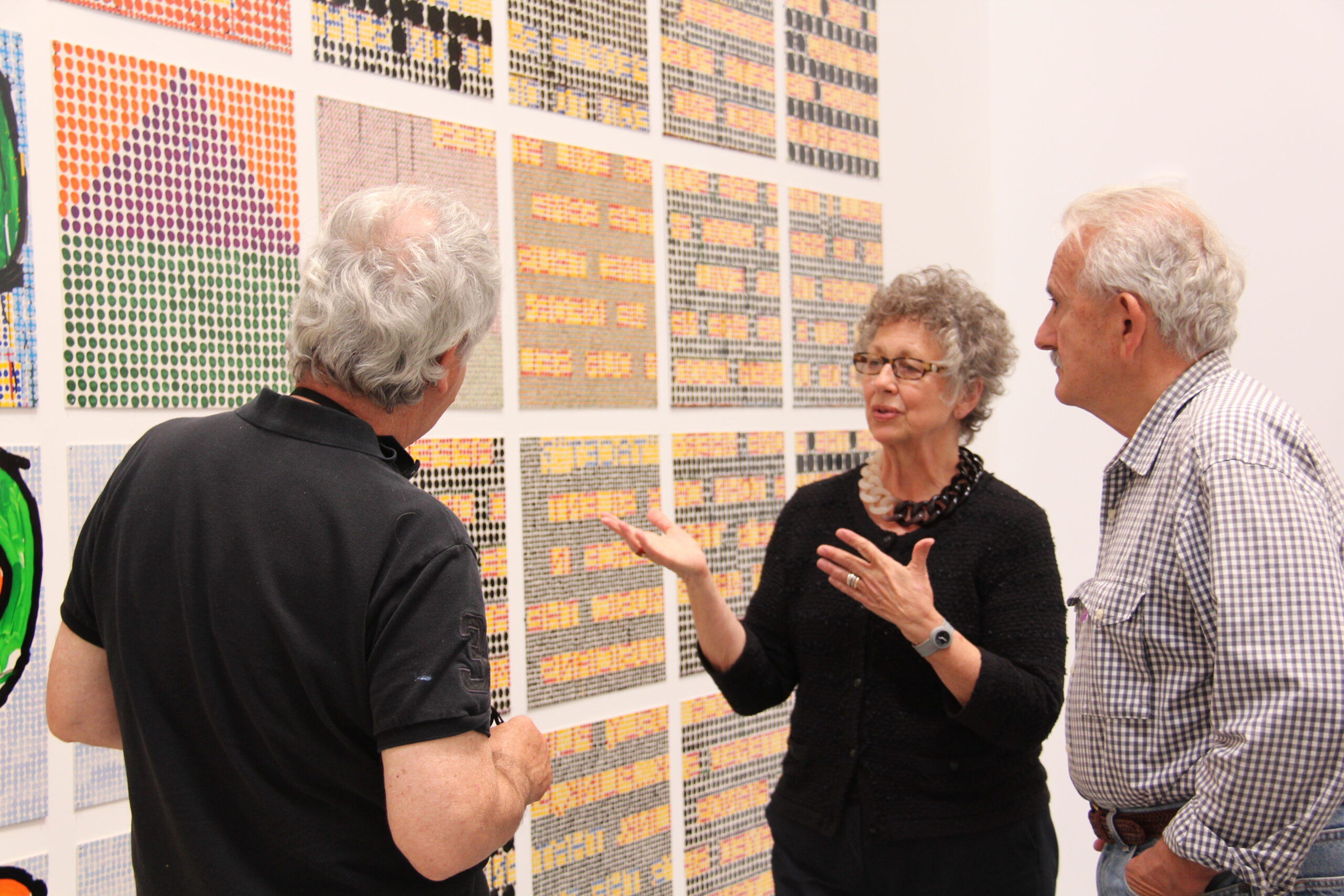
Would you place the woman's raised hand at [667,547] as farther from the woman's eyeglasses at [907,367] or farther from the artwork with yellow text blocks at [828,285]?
the artwork with yellow text blocks at [828,285]

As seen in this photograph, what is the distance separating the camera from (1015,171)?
3.62 m

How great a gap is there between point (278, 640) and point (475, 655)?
0.69ft

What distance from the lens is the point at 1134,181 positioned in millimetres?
3357

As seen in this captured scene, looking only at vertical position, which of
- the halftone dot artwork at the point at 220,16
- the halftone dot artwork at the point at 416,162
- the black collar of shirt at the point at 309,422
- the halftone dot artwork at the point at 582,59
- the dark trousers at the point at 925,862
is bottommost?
the dark trousers at the point at 925,862

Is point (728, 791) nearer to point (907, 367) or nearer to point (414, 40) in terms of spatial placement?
point (907, 367)

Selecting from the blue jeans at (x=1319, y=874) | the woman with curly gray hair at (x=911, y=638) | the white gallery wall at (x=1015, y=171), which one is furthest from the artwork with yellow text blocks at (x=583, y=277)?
the blue jeans at (x=1319, y=874)

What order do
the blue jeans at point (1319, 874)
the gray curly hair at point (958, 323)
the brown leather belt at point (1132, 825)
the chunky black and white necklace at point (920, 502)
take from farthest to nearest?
the gray curly hair at point (958, 323) < the chunky black and white necklace at point (920, 502) < the brown leather belt at point (1132, 825) < the blue jeans at point (1319, 874)

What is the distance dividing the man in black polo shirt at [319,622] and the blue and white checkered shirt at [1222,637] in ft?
2.72

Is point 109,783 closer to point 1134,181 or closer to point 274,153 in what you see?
point 274,153

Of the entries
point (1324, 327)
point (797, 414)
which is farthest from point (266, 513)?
point (1324, 327)

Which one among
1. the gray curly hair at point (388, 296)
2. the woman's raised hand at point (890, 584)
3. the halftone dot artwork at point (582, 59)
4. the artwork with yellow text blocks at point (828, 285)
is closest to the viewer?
the gray curly hair at point (388, 296)

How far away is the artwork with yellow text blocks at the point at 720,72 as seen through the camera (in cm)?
269

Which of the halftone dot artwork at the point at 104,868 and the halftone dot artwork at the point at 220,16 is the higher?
the halftone dot artwork at the point at 220,16

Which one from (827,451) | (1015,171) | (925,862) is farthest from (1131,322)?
(1015,171)
